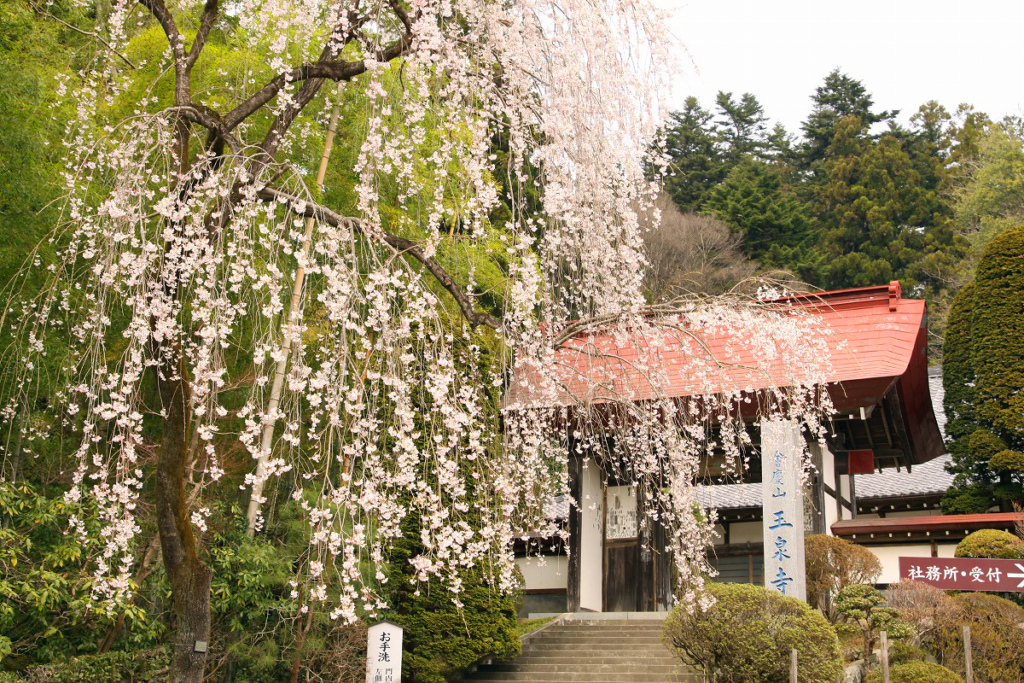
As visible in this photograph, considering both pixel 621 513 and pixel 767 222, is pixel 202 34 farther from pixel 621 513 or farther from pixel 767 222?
pixel 767 222

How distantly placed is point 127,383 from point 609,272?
3.02 metres

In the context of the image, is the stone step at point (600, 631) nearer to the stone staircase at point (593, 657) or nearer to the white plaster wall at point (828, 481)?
the stone staircase at point (593, 657)

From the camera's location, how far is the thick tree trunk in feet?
15.6

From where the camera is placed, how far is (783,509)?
910 centimetres

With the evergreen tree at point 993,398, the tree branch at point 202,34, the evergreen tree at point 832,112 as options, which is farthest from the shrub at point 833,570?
the evergreen tree at point 832,112

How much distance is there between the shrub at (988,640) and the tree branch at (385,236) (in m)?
5.68

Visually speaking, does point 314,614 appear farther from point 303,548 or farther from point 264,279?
point 264,279

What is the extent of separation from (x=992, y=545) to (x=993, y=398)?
13.1ft

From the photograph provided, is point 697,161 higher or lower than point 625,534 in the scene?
higher

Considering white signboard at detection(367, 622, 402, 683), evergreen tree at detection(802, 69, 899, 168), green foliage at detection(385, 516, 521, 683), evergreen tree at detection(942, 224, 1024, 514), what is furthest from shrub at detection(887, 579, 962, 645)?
evergreen tree at detection(802, 69, 899, 168)

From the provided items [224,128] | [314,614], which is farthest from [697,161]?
[224,128]

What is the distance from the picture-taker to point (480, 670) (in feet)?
33.3

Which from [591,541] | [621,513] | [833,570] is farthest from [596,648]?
[833,570]

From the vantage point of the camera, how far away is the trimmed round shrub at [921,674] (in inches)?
293
